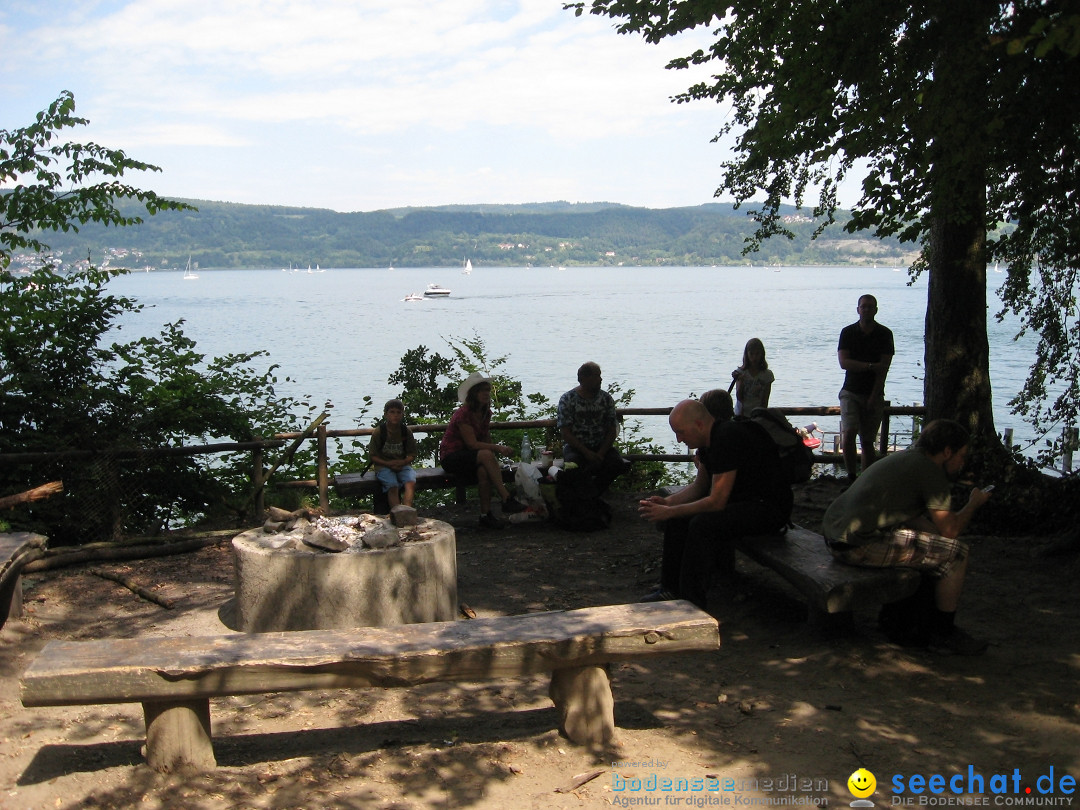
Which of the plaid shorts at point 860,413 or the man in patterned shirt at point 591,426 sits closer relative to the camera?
the man in patterned shirt at point 591,426

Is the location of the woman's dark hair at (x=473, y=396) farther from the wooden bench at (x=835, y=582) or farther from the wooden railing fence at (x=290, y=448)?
the wooden bench at (x=835, y=582)

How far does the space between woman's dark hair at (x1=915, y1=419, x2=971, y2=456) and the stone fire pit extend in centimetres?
263

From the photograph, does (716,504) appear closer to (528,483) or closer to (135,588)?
(528,483)

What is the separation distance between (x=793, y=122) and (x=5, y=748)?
538cm

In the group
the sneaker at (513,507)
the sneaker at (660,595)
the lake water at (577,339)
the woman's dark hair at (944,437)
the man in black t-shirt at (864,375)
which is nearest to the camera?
the woman's dark hair at (944,437)

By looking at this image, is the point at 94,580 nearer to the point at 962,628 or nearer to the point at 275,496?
the point at 275,496

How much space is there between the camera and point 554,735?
3811 millimetres

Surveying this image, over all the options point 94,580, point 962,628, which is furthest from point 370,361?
point 962,628

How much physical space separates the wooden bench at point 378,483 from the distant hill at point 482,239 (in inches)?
3735

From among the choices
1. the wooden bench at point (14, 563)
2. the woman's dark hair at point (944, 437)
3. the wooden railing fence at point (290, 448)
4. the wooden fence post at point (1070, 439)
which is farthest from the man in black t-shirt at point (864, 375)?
the wooden bench at point (14, 563)

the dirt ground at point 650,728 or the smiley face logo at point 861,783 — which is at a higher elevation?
the smiley face logo at point 861,783

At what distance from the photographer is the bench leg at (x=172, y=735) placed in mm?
3492

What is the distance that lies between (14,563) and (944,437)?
482cm

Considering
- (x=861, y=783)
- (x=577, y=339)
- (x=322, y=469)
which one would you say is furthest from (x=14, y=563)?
(x=577, y=339)
